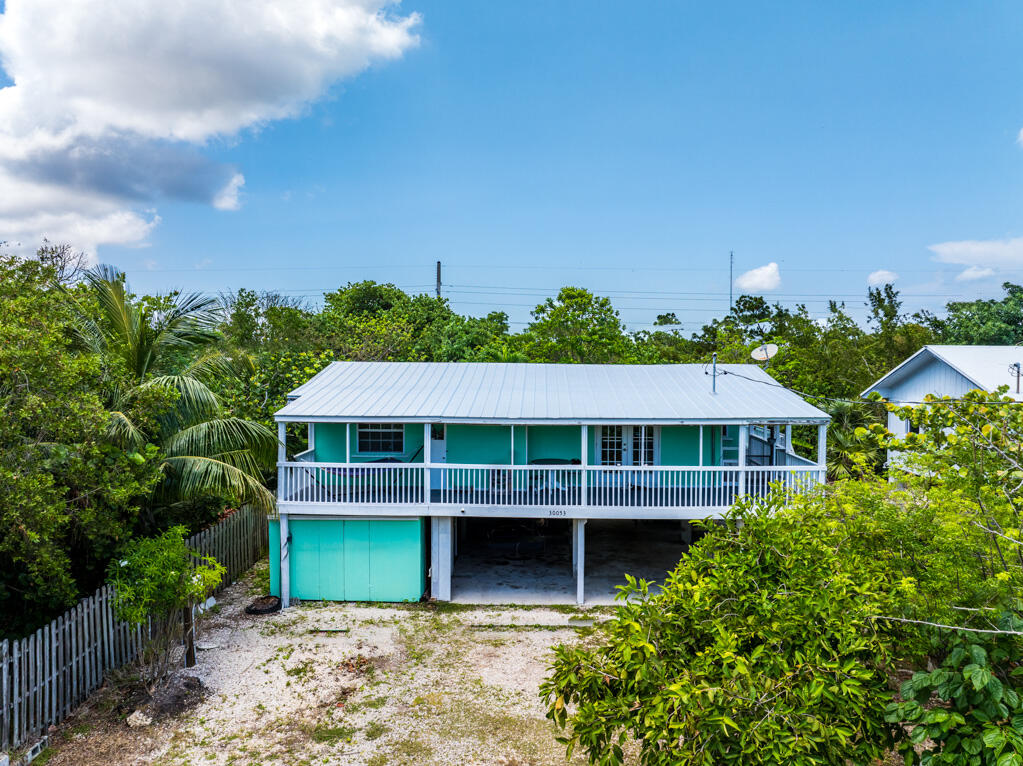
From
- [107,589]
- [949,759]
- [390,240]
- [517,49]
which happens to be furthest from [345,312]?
[949,759]

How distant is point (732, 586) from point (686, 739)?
1.47 metres

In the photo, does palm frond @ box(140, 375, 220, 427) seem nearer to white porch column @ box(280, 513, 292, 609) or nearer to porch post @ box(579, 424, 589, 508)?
white porch column @ box(280, 513, 292, 609)

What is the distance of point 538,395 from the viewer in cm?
1421

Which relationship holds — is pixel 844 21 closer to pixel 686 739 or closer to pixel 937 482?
pixel 937 482

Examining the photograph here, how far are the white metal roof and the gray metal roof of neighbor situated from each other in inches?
255

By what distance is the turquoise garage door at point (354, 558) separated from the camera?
41.9 feet

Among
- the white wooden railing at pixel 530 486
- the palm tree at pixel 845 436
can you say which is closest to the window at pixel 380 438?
the white wooden railing at pixel 530 486

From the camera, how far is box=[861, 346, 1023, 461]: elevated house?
658 inches

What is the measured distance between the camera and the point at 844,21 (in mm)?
14539

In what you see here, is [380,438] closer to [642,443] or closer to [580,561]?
[580,561]

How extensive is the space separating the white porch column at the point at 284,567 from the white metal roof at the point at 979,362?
58.9 feet

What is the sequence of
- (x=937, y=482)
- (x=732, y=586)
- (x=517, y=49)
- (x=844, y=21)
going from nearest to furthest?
(x=732, y=586)
(x=937, y=482)
(x=844, y=21)
(x=517, y=49)

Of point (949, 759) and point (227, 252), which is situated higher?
point (227, 252)

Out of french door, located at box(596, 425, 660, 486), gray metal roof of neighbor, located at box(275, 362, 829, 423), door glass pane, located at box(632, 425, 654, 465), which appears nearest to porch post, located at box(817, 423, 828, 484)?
gray metal roof of neighbor, located at box(275, 362, 829, 423)
